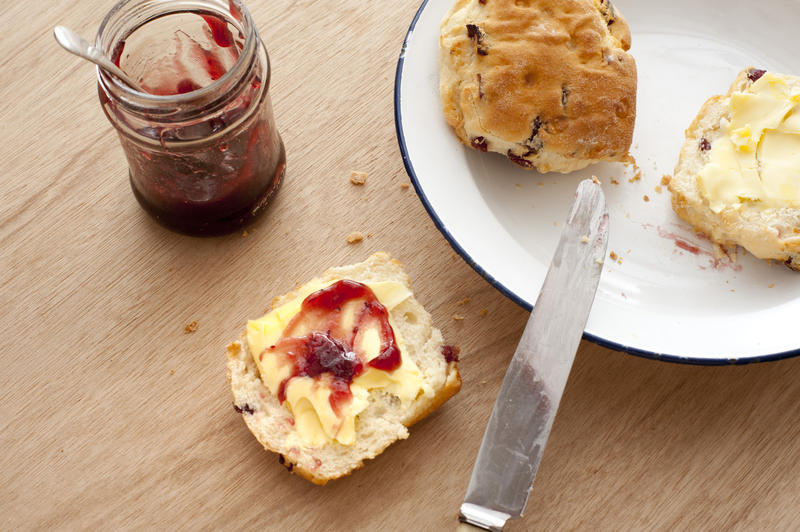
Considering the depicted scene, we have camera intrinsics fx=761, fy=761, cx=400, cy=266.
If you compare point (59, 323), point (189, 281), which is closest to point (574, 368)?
point (189, 281)

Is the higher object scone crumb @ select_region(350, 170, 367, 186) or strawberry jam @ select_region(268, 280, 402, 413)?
scone crumb @ select_region(350, 170, 367, 186)

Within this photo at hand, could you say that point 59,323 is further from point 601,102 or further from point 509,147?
point 601,102

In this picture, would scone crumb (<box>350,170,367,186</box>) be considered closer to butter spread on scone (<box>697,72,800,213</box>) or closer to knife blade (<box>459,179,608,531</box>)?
knife blade (<box>459,179,608,531</box>)

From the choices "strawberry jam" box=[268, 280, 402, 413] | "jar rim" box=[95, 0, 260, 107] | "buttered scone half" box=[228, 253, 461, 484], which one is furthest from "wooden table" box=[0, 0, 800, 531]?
"jar rim" box=[95, 0, 260, 107]

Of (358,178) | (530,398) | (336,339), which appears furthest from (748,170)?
(336,339)

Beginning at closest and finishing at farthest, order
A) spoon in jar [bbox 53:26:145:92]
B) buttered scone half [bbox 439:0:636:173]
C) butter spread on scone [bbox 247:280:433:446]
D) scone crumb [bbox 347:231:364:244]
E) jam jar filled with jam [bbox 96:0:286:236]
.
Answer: spoon in jar [bbox 53:26:145:92] → jam jar filled with jam [bbox 96:0:286:236] → butter spread on scone [bbox 247:280:433:446] → buttered scone half [bbox 439:0:636:173] → scone crumb [bbox 347:231:364:244]

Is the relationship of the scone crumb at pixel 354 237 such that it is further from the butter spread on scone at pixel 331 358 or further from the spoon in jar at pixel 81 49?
the spoon in jar at pixel 81 49

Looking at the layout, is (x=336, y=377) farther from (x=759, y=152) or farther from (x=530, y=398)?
(x=759, y=152)

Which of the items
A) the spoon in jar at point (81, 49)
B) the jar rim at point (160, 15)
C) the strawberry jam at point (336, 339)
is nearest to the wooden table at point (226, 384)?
the strawberry jam at point (336, 339)
